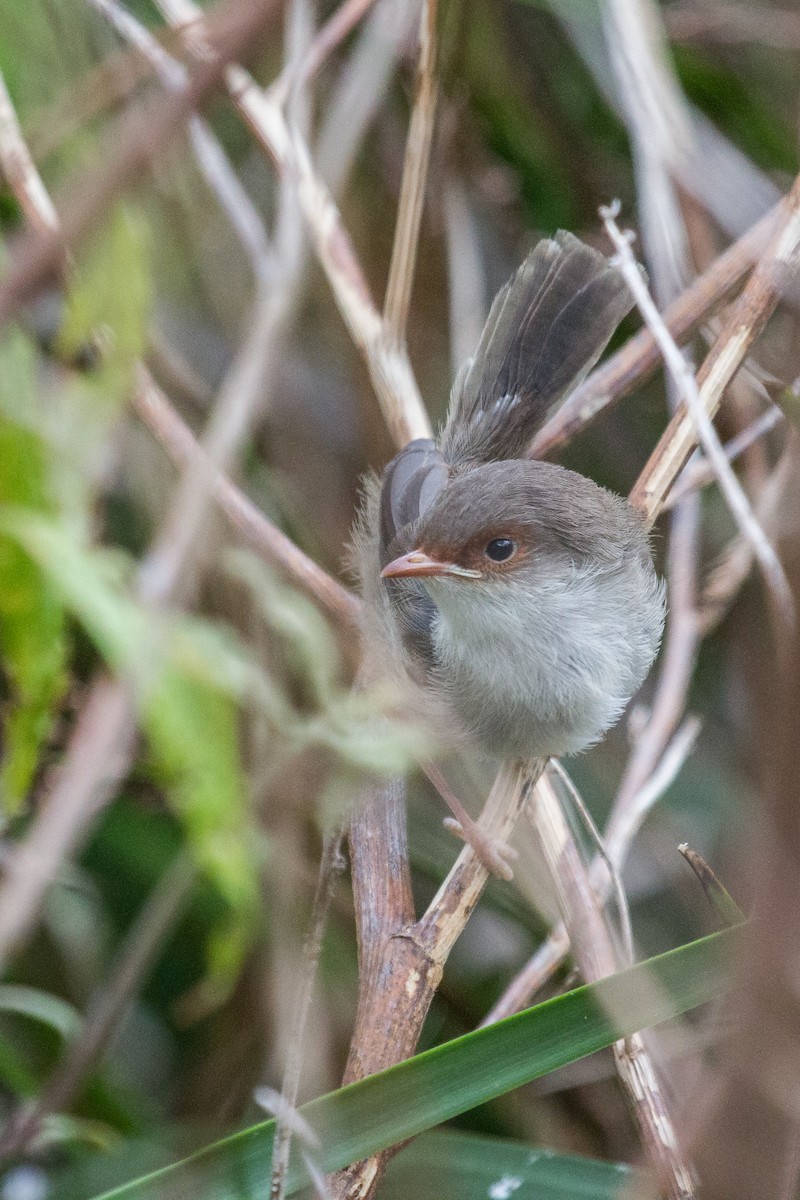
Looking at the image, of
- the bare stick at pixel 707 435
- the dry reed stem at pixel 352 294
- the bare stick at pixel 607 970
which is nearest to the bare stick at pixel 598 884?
the bare stick at pixel 607 970

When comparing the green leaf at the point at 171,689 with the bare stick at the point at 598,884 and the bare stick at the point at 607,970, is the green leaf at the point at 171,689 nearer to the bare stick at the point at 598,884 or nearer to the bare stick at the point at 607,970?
the bare stick at the point at 607,970

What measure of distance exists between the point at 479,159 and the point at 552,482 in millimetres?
1598

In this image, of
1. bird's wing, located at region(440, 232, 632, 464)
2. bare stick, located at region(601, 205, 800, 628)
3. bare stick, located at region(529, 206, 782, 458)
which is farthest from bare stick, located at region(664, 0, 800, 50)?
bare stick, located at region(601, 205, 800, 628)

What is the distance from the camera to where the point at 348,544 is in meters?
3.17

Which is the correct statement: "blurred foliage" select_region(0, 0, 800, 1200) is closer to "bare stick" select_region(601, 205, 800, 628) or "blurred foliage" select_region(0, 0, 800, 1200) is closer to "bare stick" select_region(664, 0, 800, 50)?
"bare stick" select_region(664, 0, 800, 50)

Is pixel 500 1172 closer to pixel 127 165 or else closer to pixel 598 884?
pixel 598 884

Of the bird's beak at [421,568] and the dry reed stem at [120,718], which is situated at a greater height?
the dry reed stem at [120,718]

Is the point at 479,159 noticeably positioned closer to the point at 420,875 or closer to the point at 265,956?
Answer: the point at 420,875

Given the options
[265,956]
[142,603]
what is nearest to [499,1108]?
[265,956]

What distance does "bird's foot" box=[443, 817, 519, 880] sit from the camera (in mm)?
2174

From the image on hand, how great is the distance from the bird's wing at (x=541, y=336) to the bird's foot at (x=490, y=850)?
3.31ft

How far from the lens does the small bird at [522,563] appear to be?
247 centimetres

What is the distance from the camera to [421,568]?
2424mm

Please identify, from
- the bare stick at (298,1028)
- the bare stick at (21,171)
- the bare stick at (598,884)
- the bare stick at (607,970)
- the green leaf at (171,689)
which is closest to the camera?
the green leaf at (171,689)
